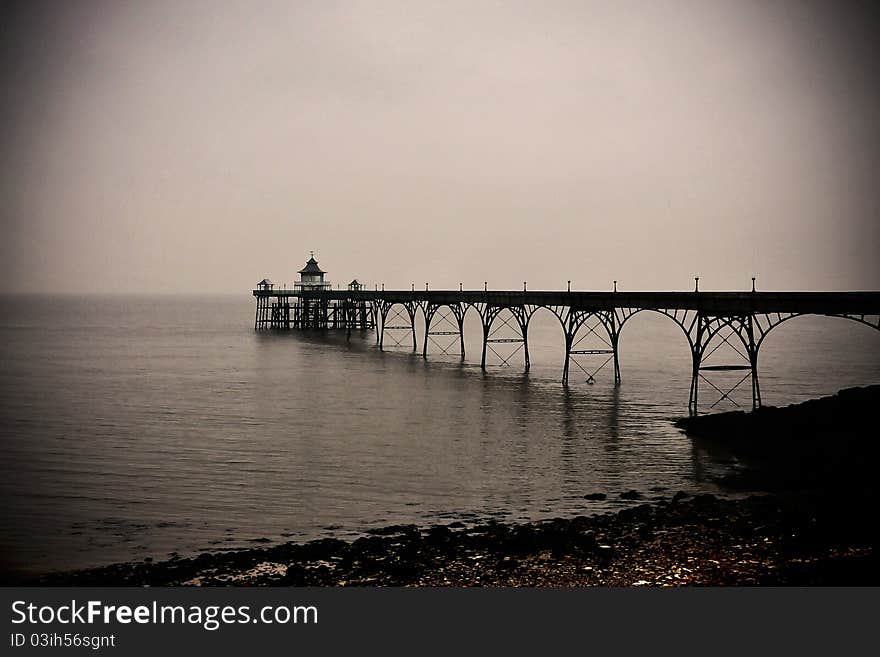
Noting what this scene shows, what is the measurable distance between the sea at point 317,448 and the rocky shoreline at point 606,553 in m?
1.23

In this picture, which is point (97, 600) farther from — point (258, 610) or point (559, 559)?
point (559, 559)

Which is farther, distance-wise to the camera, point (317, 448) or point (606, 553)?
point (317, 448)

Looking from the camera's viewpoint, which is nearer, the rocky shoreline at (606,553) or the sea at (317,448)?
the rocky shoreline at (606,553)

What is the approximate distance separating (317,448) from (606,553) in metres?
14.0

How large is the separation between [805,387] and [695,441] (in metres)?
21.0

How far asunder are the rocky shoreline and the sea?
1228 millimetres

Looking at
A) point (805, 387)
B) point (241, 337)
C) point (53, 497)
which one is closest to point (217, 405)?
point (53, 497)

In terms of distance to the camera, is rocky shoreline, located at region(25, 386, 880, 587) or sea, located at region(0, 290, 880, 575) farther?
sea, located at region(0, 290, 880, 575)

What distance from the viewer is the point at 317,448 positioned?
87.4 feet

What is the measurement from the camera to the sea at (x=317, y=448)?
1789cm

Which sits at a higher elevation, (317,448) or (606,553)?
(606,553)

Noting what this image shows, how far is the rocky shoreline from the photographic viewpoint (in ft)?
42.7

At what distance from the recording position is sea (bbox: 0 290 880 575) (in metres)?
17.9

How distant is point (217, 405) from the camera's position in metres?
36.8
